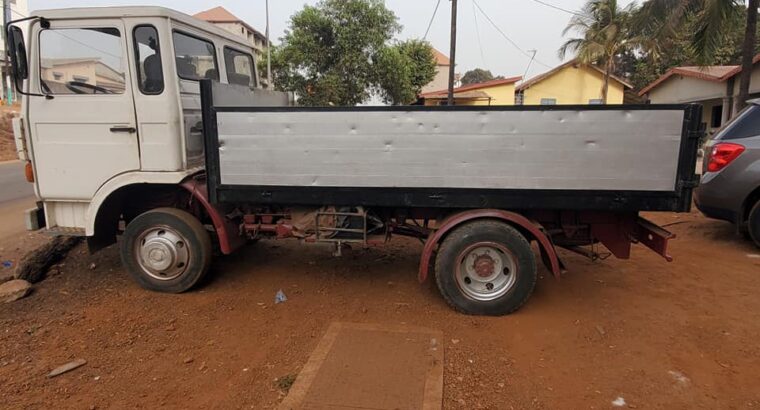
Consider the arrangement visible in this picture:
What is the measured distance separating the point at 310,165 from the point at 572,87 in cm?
2893

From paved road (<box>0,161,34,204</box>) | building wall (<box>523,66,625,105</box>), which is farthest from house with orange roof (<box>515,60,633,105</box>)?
paved road (<box>0,161,34,204</box>)

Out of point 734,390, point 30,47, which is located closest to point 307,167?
point 30,47

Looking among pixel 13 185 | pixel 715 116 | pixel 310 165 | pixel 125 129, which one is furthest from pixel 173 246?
pixel 715 116

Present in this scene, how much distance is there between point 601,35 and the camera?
26.9 m

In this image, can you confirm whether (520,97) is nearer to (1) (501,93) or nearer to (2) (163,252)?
(1) (501,93)

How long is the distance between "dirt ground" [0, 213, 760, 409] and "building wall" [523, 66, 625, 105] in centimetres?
2531

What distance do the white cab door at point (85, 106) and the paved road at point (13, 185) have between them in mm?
7348

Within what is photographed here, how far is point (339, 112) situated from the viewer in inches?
151

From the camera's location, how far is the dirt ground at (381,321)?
9.96ft

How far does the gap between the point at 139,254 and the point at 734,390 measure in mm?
4599

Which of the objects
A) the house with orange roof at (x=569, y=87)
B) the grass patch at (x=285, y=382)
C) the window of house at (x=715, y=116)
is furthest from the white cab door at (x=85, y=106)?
the house with orange roof at (x=569, y=87)

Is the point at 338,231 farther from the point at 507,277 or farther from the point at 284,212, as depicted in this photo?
the point at 507,277

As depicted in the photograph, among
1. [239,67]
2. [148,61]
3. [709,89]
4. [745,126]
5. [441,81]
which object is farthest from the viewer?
[441,81]

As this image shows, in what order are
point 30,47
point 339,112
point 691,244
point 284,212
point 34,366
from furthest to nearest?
point 691,244 → point 284,212 → point 30,47 → point 339,112 → point 34,366
